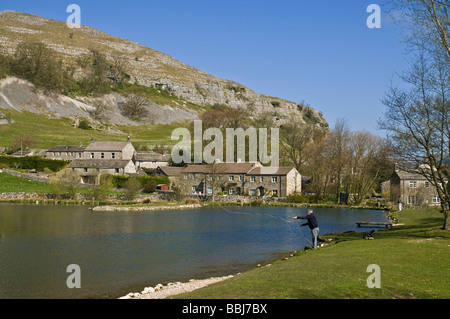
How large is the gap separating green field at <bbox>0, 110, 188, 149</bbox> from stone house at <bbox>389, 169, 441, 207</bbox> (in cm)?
6022

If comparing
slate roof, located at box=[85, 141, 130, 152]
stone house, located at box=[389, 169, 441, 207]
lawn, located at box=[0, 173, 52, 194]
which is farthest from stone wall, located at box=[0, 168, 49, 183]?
stone house, located at box=[389, 169, 441, 207]

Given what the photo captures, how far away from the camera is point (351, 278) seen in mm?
11617

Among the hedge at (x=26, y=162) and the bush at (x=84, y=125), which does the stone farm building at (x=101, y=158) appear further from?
the bush at (x=84, y=125)

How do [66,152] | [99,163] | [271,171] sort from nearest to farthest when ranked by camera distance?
[271,171], [99,163], [66,152]

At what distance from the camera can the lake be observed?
15875mm

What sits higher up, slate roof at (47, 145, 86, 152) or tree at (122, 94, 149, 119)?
tree at (122, 94, 149, 119)

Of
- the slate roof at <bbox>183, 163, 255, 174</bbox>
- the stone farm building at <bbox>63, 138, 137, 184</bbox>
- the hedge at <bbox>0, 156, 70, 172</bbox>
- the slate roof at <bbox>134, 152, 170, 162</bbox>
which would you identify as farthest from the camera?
the slate roof at <bbox>134, 152, 170, 162</bbox>

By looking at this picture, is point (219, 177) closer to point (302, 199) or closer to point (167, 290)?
point (302, 199)

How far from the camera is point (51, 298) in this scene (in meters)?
13.6

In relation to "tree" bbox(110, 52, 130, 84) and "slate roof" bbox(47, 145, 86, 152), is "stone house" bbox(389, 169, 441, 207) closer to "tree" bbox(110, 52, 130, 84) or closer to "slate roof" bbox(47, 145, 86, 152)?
"slate roof" bbox(47, 145, 86, 152)

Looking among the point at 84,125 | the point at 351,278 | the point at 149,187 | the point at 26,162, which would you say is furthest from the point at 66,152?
the point at 351,278

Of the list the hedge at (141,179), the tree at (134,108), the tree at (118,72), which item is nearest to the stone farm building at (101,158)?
the hedge at (141,179)

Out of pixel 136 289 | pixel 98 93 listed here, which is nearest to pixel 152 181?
pixel 136 289

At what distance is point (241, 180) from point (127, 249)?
43.0 meters
